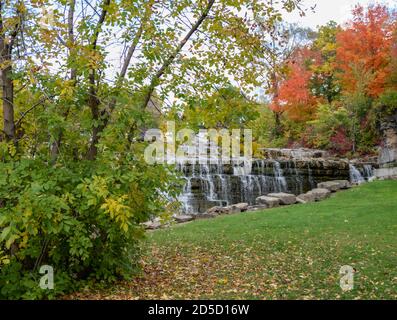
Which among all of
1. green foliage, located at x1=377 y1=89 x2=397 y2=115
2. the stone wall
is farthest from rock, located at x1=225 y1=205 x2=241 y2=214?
green foliage, located at x1=377 y1=89 x2=397 y2=115

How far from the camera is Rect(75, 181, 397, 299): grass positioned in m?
5.39

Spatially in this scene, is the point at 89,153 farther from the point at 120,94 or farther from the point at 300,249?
the point at 300,249

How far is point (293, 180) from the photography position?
19688 mm

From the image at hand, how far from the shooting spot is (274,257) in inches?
290

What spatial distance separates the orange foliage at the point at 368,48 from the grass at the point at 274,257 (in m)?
13.4

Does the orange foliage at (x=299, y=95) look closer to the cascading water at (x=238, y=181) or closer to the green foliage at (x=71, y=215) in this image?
the cascading water at (x=238, y=181)

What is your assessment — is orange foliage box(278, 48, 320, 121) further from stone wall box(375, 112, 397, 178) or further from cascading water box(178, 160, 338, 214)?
cascading water box(178, 160, 338, 214)

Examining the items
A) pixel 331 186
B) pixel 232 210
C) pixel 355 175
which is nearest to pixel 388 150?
pixel 355 175

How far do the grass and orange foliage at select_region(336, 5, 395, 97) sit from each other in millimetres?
13436

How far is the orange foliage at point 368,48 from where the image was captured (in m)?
24.5

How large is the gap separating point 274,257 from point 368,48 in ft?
72.2

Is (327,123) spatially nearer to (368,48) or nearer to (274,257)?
(368,48)

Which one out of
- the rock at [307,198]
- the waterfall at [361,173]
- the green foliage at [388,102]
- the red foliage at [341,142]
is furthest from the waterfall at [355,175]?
the rock at [307,198]
